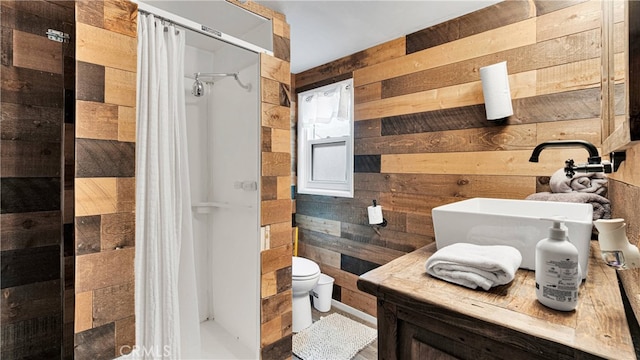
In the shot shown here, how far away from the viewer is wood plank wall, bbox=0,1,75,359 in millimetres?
1150

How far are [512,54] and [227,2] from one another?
5.77 feet

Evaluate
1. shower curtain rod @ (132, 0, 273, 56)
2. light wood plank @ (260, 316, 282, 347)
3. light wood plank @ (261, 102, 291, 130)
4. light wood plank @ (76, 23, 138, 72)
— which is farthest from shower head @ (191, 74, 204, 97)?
light wood plank @ (260, 316, 282, 347)

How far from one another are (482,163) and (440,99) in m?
0.54

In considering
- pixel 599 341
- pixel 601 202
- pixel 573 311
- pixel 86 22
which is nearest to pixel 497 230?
pixel 573 311

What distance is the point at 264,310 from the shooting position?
5.87 ft

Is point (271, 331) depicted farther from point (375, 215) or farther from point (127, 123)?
point (127, 123)

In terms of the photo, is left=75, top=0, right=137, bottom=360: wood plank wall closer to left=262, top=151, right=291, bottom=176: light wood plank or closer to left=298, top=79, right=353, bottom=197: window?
left=262, top=151, right=291, bottom=176: light wood plank

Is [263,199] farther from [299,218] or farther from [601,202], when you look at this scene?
[601,202]

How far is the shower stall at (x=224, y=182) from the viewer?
6.07 feet

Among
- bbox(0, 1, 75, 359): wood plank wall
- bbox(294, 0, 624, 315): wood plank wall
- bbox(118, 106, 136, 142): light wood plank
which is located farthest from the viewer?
bbox(294, 0, 624, 315): wood plank wall

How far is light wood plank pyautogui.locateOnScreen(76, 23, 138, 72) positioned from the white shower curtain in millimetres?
60

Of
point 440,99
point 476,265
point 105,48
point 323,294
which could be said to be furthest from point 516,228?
point 323,294

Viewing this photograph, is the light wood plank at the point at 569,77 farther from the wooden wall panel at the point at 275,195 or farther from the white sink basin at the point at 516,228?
the wooden wall panel at the point at 275,195

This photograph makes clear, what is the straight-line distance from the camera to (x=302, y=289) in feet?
7.18
